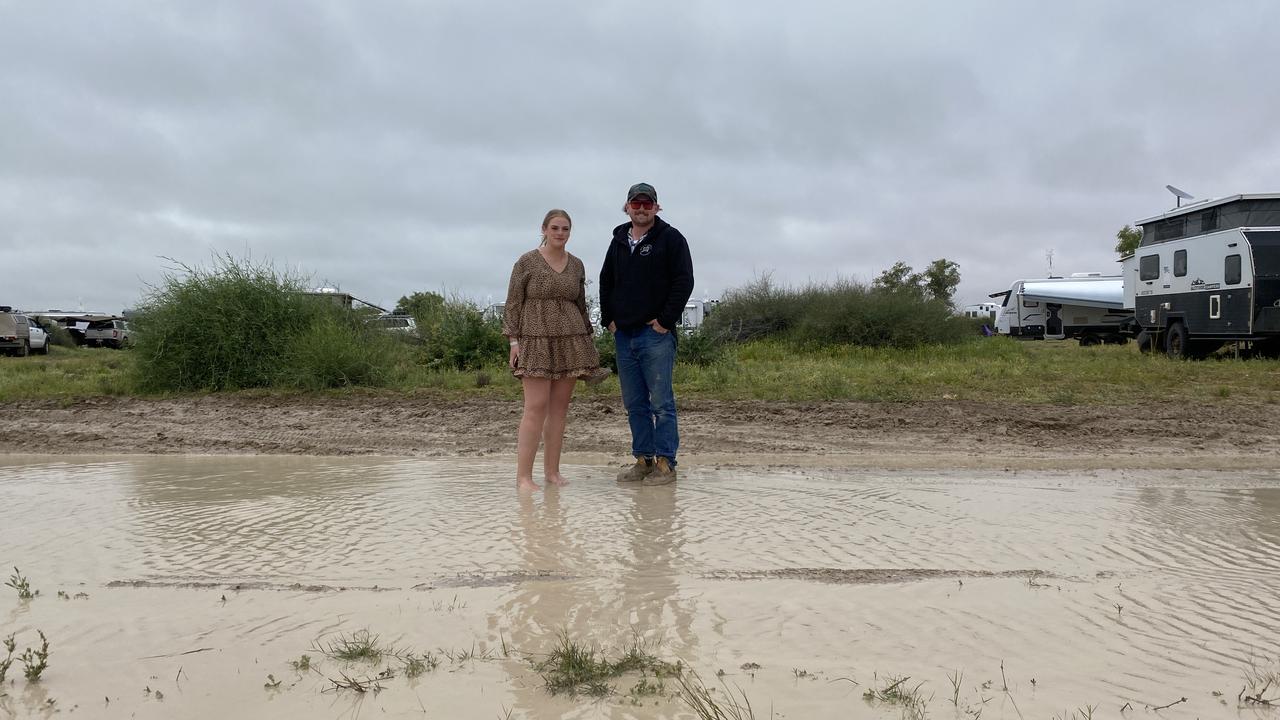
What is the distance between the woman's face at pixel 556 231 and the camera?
543 cm

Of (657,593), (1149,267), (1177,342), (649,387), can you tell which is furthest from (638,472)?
(1149,267)

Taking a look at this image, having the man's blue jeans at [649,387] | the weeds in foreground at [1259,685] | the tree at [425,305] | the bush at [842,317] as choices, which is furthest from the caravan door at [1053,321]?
the weeds in foreground at [1259,685]

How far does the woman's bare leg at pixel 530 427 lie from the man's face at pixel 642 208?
118 centimetres

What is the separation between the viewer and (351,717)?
7.44ft

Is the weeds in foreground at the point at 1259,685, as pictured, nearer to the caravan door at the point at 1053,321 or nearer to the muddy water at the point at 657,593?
the muddy water at the point at 657,593

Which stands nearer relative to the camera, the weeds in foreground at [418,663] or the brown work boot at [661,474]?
the weeds in foreground at [418,663]

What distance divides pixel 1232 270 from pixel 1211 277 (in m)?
0.60

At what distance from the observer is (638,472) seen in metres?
5.84

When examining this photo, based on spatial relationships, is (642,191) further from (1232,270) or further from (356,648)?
(1232,270)

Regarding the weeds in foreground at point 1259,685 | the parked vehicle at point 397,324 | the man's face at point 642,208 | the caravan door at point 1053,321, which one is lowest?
the weeds in foreground at point 1259,685

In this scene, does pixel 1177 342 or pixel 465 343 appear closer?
pixel 465 343

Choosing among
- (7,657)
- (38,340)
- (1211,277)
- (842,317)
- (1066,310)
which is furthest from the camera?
(1066,310)

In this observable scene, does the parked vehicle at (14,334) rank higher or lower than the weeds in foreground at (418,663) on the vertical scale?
higher

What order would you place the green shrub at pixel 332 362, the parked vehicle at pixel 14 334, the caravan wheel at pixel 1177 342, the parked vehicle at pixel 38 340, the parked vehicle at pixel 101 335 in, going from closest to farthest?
1. the green shrub at pixel 332 362
2. the caravan wheel at pixel 1177 342
3. the parked vehicle at pixel 14 334
4. the parked vehicle at pixel 38 340
5. the parked vehicle at pixel 101 335
